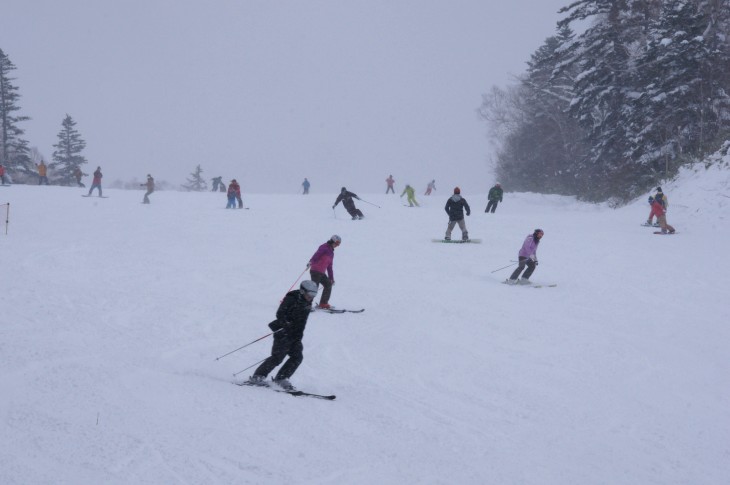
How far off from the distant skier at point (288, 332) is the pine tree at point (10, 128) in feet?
158

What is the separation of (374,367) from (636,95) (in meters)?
26.0

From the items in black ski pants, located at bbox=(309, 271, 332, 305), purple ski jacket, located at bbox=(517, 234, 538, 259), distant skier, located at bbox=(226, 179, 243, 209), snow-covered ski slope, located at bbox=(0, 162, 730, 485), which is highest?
distant skier, located at bbox=(226, 179, 243, 209)

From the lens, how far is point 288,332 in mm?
6285

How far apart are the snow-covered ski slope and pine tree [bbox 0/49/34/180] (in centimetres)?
3619

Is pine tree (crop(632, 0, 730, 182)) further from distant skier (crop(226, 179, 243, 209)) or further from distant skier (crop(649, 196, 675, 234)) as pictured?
distant skier (crop(226, 179, 243, 209))

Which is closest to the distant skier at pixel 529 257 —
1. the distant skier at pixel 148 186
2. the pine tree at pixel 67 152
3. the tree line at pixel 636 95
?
the tree line at pixel 636 95

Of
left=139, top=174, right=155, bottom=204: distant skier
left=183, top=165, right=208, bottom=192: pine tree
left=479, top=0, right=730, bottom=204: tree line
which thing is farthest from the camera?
left=183, top=165, right=208, bottom=192: pine tree

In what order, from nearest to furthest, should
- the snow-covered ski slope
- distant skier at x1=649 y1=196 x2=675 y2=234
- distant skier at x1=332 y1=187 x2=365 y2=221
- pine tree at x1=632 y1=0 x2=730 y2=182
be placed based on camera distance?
1. the snow-covered ski slope
2. distant skier at x1=649 y1=196 x2=675 y2=234
3. distant skier at x1=332 y1=187 x2=365 y2=221
4. pine tree at x1=632 y1=0 x2=730 y2=182

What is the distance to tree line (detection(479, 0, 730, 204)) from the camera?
2356cm

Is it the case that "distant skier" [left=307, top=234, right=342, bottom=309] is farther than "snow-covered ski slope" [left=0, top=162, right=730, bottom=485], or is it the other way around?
"distant skier" [left=307, top=234, right=342, bottom=309]

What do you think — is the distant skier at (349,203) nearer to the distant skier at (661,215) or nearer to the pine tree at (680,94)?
the distant skier at (661,215)

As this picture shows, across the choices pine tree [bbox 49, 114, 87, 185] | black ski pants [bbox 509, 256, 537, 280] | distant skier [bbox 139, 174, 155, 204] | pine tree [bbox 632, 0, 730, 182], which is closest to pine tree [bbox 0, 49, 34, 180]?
pine tree [bbox 49, 114, 87, 185]

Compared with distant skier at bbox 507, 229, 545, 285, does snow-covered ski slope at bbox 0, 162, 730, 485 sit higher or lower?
lower

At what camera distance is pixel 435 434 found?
17.5 feet
